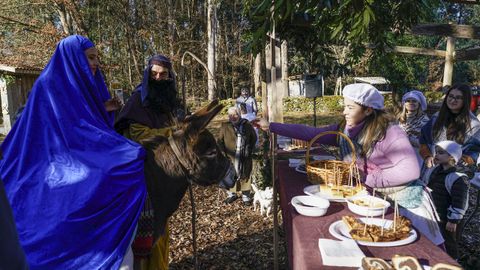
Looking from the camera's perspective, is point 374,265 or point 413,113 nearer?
point 374,265

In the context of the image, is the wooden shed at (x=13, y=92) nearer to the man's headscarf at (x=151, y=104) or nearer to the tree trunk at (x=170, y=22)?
the tree trunk at (x=170, y=22)

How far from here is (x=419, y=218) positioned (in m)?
2.54

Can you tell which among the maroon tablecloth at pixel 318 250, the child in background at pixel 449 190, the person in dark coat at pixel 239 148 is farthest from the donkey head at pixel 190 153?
the person in dark coat at pixel 239 148

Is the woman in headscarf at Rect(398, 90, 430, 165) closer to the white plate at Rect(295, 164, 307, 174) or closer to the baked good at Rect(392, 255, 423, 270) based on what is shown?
the white plate at Rect(295, 164, 307, 174)

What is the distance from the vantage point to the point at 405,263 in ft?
4.58

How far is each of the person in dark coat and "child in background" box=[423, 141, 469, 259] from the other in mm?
3512

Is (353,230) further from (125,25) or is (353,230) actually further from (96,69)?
(125,25)

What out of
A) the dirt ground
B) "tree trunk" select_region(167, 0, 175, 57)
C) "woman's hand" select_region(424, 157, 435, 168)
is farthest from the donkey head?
"tree trunk" select_region(167, 0, 175, 57)

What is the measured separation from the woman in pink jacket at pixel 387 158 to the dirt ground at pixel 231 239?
1.57 meters

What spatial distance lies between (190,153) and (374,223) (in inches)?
50.4

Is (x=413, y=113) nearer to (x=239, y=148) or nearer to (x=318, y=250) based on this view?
(x=239, y=148)

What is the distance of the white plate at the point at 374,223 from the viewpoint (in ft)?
5.57

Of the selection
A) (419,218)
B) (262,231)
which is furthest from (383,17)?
(262,231)

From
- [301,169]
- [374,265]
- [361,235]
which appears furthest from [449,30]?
[374,265]
